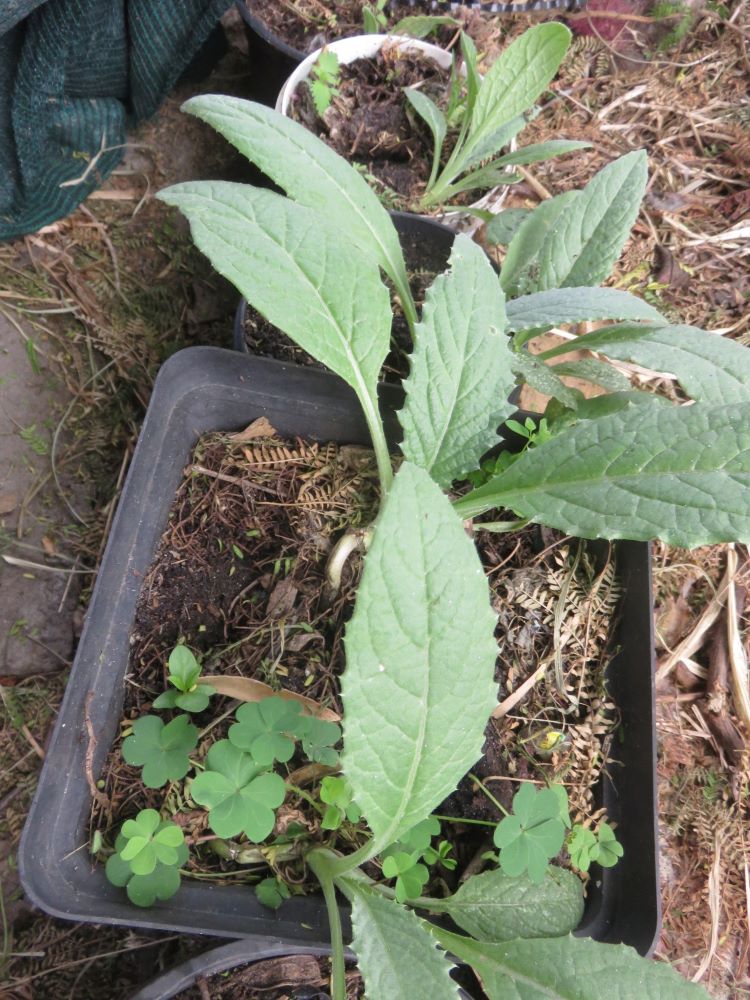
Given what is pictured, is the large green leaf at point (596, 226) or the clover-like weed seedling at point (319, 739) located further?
the large green leaf at point (596, 226)

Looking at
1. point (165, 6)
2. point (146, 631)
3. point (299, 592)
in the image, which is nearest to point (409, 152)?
point (165, 6)

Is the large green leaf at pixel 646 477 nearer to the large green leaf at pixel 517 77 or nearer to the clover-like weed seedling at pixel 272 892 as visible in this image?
the clover-like weed seedling at pixel 272 892

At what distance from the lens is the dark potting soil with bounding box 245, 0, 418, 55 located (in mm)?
1543

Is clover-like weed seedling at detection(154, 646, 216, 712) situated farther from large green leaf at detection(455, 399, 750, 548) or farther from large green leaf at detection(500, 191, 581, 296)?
large green leaf at detection(500, 191, 581, 296)

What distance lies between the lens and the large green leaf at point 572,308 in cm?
92

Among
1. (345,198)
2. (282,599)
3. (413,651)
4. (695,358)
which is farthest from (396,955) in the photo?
(345,198)

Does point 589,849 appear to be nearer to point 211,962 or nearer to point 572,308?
point 211,962

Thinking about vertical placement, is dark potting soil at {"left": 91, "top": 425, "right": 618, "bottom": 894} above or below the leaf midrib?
below

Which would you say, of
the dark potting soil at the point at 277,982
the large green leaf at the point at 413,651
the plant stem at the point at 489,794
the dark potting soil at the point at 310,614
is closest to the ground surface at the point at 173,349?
the dark potting soil at the point at 277,982

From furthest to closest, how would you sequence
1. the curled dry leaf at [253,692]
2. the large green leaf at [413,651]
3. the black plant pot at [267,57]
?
the black plant pot at [267,57], the curled dry leaf at [253,692], the large green leaf at [413,651]

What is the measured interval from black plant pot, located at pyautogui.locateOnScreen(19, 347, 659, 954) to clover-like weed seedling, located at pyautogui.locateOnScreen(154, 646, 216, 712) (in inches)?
3.2

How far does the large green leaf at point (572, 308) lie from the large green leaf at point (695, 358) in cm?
4

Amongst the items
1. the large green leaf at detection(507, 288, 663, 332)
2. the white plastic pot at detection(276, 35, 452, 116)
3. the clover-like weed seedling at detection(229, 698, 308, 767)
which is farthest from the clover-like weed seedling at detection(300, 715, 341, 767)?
the white plastic pot at detection(276, 35, 452, 116)

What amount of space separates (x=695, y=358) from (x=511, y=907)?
77 cm
